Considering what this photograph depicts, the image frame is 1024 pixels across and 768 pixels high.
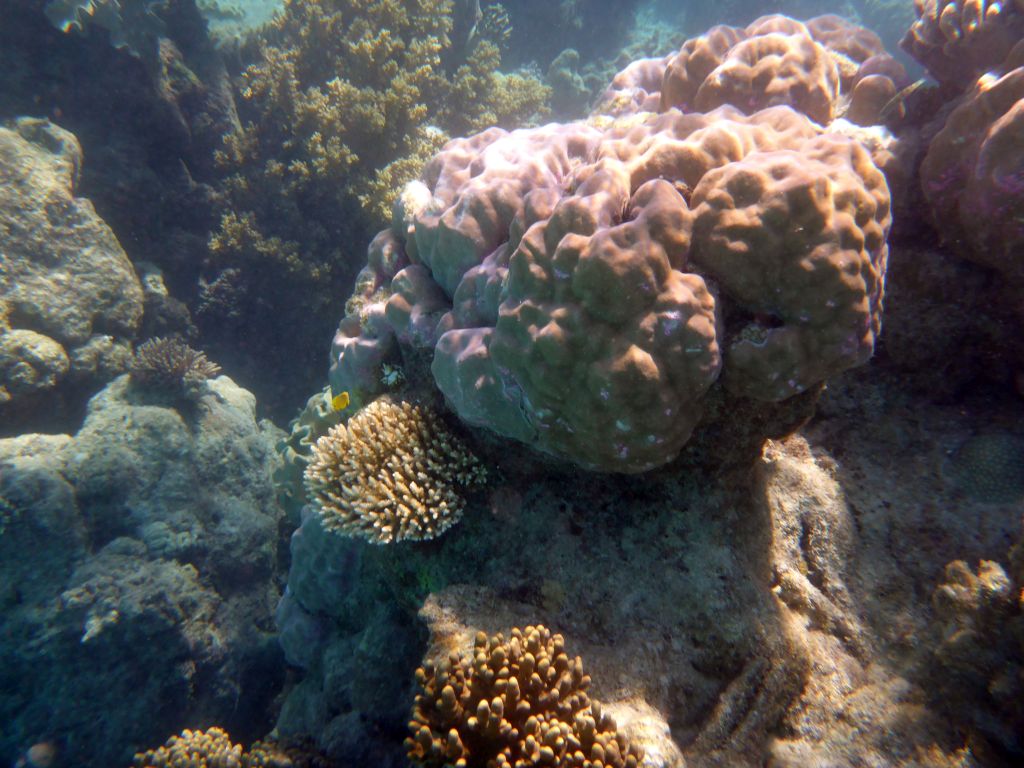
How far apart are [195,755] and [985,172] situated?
7.52 m

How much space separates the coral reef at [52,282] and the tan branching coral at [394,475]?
17.7ft

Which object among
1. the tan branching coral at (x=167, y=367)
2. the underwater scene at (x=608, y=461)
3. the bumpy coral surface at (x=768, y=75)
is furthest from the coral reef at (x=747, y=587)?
the tan branching coral at (x=167, y=367)

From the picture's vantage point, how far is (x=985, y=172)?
3.37m

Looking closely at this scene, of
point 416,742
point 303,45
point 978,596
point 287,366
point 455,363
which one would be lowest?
point 287,366

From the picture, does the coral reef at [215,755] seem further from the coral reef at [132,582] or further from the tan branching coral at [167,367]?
the tan branching coral at [167,367]

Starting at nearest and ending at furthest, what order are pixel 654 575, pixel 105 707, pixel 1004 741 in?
pixel 1004 741 → pixel 654 575 → pixel 105 707

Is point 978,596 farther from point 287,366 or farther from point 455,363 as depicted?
point 287,366

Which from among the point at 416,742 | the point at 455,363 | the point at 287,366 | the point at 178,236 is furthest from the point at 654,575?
the point at 178,236

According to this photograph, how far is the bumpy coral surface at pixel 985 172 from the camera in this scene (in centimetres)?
327

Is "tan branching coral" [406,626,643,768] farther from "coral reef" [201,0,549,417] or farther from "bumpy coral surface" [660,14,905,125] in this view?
"coral reef" [201,0,549,417]

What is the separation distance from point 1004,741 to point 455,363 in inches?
146

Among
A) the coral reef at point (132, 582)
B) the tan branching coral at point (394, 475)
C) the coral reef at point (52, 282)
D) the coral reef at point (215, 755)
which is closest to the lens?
the tan branching coral at point (394, 475)

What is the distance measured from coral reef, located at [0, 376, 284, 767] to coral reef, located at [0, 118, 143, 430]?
64cm

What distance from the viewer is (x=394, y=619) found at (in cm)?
446
